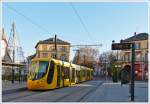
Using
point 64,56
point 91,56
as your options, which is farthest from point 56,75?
point 91,56

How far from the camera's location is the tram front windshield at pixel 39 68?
3000 cm

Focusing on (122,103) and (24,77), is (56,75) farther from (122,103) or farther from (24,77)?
(24,77)

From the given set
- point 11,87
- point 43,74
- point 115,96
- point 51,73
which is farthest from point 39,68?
point 115,96

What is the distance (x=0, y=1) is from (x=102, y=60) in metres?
85.9

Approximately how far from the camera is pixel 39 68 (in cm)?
3030

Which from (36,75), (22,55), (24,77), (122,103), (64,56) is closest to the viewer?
(122,103)

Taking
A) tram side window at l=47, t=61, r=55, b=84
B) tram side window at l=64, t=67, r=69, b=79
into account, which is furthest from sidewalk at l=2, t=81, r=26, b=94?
tram side window at l=64, t=67, r=69, b=79

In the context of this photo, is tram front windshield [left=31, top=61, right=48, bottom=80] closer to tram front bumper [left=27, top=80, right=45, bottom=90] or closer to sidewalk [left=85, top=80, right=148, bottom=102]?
tram front bumper [left=27, top=80, right=45, bottom=90]

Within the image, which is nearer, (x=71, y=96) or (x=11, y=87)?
(x=71, y=96)

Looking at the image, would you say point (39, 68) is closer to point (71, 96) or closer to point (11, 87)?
point (11, 87)

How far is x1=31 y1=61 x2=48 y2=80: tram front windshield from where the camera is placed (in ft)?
98.4

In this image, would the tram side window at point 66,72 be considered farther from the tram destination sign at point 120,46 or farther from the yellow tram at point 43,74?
the tram destination sign at point 120,46


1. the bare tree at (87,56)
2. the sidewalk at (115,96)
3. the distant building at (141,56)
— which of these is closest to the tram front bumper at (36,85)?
the sidewalk at (115,96)

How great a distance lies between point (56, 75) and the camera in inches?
1247
